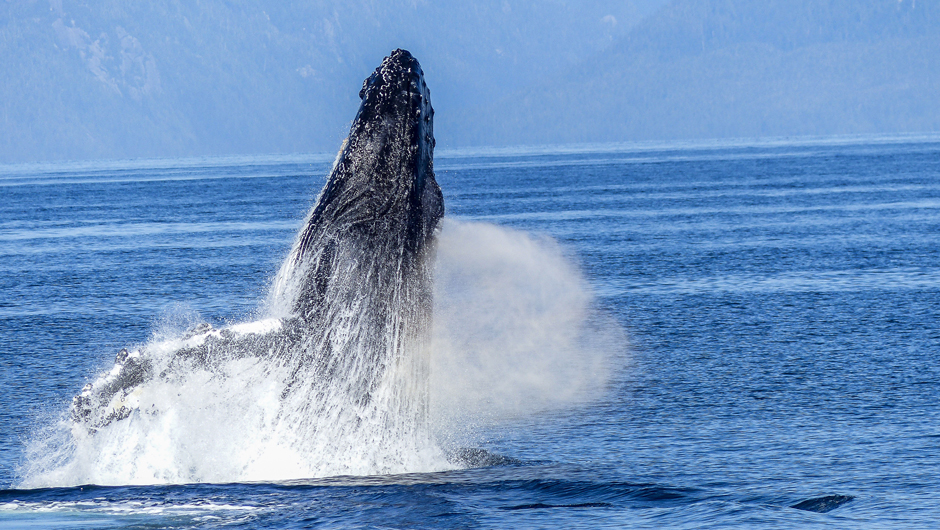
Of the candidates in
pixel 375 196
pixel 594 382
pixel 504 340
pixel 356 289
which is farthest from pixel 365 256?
pixel 504 340

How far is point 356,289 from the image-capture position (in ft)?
44.0

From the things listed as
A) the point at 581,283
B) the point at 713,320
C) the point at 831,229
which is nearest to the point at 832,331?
the point at 713,320

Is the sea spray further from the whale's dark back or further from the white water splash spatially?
the white water splash

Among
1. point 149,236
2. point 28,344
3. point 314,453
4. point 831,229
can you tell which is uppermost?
point 149,236

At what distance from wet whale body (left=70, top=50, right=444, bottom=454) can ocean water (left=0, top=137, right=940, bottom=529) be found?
2.66ft

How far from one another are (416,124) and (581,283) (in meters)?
19.9

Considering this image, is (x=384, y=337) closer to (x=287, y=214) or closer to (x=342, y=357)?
(x=342, y=357)

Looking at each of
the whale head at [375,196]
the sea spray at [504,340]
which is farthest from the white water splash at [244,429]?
the sea spray at [504,340]

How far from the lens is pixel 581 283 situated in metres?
32.8

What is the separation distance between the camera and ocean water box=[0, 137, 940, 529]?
1246cm

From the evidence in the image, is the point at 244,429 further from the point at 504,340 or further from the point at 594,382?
the point at 504,340

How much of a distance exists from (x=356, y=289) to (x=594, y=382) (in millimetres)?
7082

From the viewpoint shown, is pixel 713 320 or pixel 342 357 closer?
pixel 342 357

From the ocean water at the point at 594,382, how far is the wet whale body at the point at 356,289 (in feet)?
2.66
